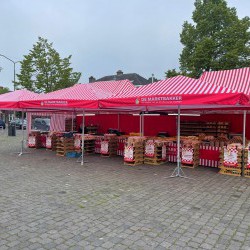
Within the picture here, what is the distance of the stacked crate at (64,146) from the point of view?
12.6 meters

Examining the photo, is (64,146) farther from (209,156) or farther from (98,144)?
(209,156)

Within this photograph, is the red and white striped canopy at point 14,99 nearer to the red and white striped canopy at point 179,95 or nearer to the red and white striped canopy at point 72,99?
the red and white striped canopy at point 72,99

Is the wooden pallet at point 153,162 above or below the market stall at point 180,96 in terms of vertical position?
below

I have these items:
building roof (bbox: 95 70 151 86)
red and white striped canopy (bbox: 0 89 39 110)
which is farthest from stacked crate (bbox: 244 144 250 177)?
building roof (bbox: 95 70 151 86)

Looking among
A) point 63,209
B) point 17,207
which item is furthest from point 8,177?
point 63,209

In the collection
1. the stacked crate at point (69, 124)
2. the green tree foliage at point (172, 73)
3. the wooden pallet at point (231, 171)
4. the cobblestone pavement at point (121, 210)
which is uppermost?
the green tree foliage at point (172, 73)

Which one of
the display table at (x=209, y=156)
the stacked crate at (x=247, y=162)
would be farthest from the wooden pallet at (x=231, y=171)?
the display table at (x=209, y=156)

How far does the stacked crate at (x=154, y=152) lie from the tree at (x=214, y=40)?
665 inches

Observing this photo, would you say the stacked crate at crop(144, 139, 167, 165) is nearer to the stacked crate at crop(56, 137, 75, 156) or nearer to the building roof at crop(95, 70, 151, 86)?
the stacked crate at crop(56, 137, 75, 156)

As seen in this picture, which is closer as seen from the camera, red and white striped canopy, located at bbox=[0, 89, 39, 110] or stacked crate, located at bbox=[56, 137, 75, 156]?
red and white striped canopy, located at bbox=[0, 89, 39, 110]

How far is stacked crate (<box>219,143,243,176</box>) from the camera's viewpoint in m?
8.66

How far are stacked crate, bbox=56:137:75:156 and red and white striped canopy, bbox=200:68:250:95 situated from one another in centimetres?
647

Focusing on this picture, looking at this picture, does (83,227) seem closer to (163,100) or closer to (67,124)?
(163,100)

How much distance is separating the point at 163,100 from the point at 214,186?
103 inches
